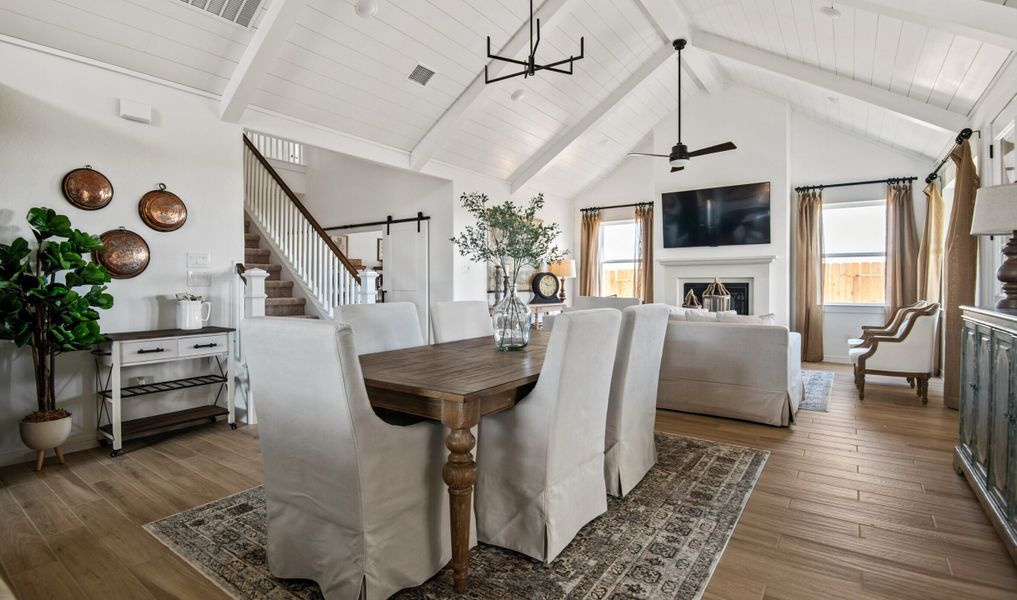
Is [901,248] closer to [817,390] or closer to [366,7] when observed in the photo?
[817,390]

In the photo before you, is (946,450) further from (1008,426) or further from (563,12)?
(563,12)

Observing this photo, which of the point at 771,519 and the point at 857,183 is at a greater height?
the point at 857,183

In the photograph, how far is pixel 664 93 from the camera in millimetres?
7074

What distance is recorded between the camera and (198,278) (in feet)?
12.8

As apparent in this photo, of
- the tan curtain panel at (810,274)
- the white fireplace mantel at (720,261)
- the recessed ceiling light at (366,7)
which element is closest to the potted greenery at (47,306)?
the recessed ceiling light at (366,7)

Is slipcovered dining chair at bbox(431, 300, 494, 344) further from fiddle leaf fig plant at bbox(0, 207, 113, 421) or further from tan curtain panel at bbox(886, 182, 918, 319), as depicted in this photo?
tan curtain panel at bbox(886, 182, 918, 319)

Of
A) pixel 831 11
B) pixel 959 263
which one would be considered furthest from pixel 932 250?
pixel 831 11

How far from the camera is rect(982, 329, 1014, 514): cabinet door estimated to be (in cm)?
207

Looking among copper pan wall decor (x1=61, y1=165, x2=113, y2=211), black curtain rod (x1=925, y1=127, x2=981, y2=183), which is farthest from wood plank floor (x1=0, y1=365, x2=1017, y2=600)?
black curtain rod (x1=925, y1=127, x2=981, y2=183)

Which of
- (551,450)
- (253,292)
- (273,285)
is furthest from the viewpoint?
(273,285)

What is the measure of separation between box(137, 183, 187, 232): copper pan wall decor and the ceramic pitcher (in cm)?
56

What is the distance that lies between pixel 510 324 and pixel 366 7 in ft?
9.05

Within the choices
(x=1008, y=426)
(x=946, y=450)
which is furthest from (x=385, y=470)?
(x=946, y=450)

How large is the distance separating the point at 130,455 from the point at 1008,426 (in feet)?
15.1
